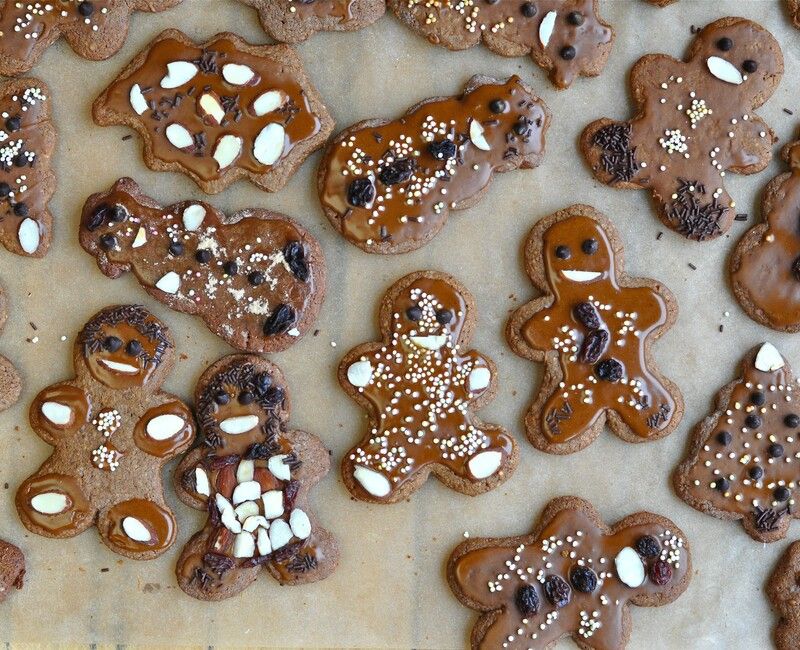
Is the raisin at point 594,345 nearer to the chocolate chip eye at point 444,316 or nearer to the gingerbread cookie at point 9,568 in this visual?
the chocolate chip eye at point 444,316

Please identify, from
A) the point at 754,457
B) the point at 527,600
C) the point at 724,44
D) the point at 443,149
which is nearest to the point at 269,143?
the point at 443,149

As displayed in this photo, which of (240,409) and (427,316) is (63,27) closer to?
(240,409)

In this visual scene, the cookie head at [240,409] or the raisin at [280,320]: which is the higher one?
the raisin at [280,320]

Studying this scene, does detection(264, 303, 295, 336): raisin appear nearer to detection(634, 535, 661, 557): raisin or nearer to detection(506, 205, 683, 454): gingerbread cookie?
detection(506, 205, 683, 454): gingerbread cookie

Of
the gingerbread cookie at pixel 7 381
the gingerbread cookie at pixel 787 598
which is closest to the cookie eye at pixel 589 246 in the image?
the gingerbread cookie at pixel 787 598

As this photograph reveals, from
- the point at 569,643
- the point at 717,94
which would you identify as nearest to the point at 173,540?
the point at 569,643

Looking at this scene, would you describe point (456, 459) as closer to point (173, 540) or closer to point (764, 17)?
point (173, 540)
